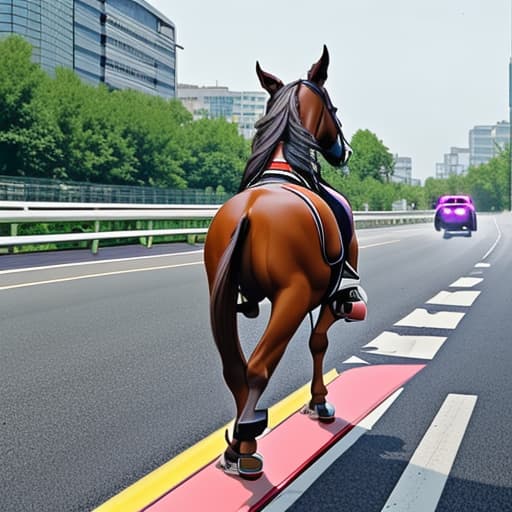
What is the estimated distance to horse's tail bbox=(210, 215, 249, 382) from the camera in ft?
11.2

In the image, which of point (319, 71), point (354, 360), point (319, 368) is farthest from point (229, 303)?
point (354, 360)

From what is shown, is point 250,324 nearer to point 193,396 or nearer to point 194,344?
point 194,344

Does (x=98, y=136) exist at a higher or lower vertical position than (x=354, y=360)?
higher

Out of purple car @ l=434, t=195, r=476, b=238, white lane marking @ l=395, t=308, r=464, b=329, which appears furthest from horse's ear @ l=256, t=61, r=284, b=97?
purple car @ l=434, t=195, r=476, b=238

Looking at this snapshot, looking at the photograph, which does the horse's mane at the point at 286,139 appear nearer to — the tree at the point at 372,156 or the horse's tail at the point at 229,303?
the horse's tail at the point at 229,303

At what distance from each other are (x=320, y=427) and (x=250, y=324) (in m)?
4.04

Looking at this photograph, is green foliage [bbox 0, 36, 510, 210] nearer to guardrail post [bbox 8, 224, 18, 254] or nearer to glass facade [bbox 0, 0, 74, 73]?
guardrail post [bbox 8, 224, 18, 254]

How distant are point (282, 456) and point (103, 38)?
423 ft

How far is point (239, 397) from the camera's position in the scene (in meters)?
3.51

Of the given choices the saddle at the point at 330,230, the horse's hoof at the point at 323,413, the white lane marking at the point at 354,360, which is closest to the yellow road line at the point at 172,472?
the horse's hoof at the point at 323,413

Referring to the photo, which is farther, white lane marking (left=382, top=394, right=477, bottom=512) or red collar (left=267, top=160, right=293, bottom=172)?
red collar (left=267, top=160, right=293, bottom=172)

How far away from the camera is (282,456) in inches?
148

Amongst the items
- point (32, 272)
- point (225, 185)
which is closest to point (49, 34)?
point (225, 185)

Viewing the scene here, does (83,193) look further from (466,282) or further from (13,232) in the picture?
(466,282)
